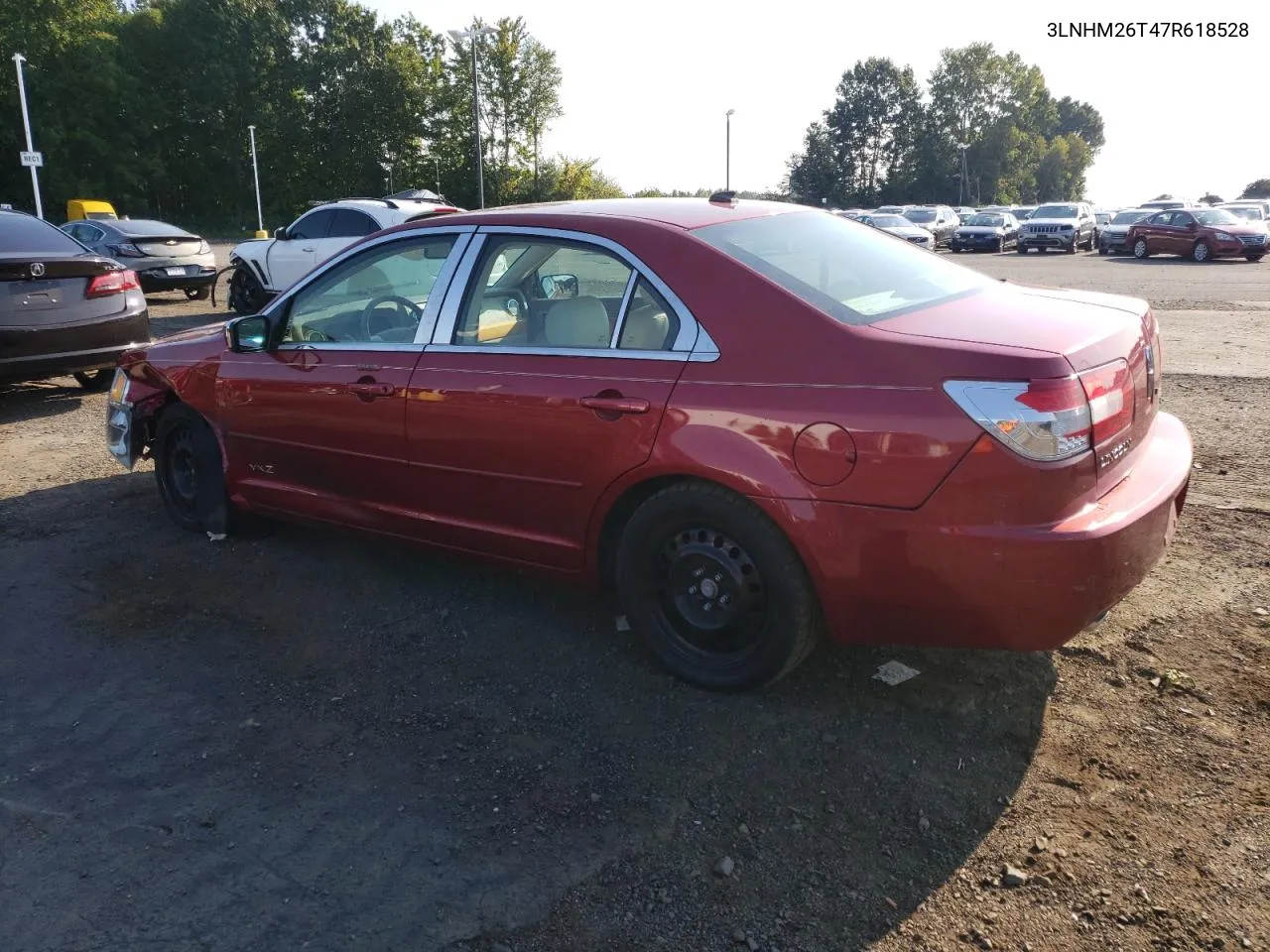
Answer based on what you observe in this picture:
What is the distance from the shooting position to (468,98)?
61.2 meters

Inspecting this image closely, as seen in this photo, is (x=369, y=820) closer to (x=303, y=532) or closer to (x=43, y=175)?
(x=303, y=532)

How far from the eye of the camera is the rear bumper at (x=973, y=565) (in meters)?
2.84

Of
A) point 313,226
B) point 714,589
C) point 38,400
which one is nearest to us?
point 714,589

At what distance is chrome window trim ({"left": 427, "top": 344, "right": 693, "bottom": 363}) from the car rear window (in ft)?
19.6

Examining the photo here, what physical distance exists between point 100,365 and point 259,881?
23.6 ft

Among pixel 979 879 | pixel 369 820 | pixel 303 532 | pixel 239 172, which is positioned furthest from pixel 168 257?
pixel 239 172

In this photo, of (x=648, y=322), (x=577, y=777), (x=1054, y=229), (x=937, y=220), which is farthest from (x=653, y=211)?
(x=937, y=220)

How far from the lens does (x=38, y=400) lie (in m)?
9.04

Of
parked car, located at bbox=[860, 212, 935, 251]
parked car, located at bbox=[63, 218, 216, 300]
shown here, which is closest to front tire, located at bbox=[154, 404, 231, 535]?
parked car, located at bbox=[63, 218, 216, 300]

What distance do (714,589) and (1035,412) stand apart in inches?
47.4

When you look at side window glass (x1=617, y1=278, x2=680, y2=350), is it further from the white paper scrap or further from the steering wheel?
the white paper scrap

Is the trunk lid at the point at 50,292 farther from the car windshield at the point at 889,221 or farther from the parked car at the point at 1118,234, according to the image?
the parked car at the point at 1118,234

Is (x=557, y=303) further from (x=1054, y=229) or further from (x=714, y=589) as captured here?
(x=1054, y=229)

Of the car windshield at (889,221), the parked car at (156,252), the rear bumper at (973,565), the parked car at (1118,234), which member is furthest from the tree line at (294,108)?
the rear bumper at (973,565)
